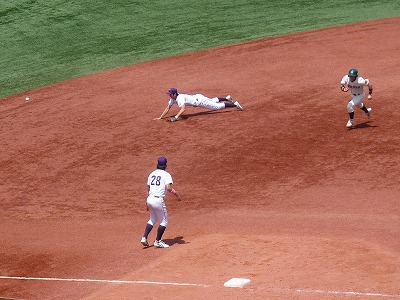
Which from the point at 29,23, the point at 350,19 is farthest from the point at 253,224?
the point at 29,23

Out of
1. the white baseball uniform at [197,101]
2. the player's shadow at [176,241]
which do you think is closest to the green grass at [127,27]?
the white baseball uniform at [197,101]

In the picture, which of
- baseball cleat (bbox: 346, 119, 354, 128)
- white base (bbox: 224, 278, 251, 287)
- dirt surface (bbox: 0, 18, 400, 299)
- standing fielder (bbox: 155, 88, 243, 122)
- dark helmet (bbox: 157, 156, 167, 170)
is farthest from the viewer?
standing fielder (bbox: 155, 88, 243, 122)

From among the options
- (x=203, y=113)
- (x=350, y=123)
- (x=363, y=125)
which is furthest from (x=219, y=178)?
(x=203, y=113)

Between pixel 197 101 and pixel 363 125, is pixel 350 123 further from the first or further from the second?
pixel 197 101

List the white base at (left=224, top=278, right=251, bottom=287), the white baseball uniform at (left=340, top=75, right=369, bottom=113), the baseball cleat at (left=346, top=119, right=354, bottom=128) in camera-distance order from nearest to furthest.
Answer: the white base at (left=224, top=278, right=251, bottom=287), the white baseball uniform at (left=340, top=75, right=369, bottom=113), the baseball cleat at (left=346, top=119, right=354, bottom=128)

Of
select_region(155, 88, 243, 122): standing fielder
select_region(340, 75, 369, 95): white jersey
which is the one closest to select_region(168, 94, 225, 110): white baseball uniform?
select_region(155, 88, 243, 122): standing fielder

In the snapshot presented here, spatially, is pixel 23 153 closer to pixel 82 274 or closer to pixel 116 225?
pixel 116 225

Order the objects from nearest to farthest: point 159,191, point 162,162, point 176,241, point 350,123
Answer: point 159,191 → point 162,162 → point 176,241 → point 350,123

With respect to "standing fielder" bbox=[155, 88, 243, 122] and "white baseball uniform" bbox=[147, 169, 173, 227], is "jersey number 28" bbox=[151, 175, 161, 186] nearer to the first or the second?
"white baseball uniform" bbox=[147, 169, 173, 227]
